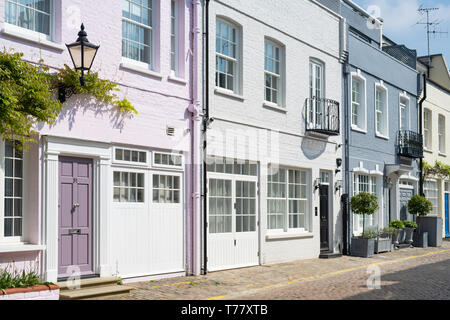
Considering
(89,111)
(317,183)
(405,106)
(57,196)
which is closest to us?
(57,196)

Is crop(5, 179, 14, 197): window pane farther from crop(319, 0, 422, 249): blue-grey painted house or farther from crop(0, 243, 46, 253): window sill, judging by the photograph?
crop(319, 0, 422, 249): blue-grey painted house

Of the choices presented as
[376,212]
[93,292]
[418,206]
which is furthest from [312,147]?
[93,292]

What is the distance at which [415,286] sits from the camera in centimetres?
1148

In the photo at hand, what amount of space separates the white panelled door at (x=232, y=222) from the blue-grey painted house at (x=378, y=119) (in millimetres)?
5100

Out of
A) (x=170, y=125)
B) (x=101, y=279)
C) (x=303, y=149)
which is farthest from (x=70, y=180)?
(x=303, y=149)

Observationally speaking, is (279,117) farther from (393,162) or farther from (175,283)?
(393,162)

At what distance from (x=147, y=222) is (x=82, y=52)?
359 centimetres

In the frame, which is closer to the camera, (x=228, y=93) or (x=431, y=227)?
(x=228, y=93)

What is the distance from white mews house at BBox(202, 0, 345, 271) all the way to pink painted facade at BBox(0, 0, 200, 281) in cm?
70

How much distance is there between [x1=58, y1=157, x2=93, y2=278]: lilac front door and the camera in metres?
9.84

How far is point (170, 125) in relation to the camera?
1202 cm

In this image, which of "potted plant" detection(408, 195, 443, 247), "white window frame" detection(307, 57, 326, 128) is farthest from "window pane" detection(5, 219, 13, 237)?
"potted plant" detection(408, 195, 443, 247)

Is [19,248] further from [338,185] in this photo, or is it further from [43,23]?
[338,185]

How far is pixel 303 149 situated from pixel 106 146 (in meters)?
7.18
